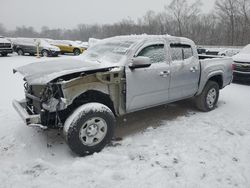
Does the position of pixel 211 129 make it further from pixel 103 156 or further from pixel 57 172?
pixel 57 172

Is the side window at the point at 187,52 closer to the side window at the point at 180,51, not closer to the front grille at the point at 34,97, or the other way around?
the side window at the point at 180,51

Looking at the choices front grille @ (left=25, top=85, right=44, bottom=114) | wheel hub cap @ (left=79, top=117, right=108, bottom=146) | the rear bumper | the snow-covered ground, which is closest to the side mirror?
wheel hub cap @ (left=79, top=117, right=108, bottom=146)

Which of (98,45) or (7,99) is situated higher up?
(98,45)

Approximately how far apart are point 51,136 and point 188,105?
12.5ft

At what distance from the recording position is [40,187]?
10.4 ft

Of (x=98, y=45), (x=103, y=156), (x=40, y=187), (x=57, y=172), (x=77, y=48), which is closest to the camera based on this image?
(x=40, y=187)

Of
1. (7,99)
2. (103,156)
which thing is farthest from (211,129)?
(7,99)

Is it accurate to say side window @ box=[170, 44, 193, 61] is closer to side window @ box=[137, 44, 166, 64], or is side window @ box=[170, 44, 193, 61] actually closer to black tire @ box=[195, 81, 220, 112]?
side window @ box=[137, 44, 166, 64]

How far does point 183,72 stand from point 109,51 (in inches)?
65.6

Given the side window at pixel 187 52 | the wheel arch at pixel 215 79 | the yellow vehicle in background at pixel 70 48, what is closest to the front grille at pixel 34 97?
the side window at pixel 187 52

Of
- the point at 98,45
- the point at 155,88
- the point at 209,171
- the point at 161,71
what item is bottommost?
the point at 209,171

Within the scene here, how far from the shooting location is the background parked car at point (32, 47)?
20078 mm

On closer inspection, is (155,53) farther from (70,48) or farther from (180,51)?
(70,48)

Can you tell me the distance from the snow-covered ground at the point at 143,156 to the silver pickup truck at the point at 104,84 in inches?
16.7
